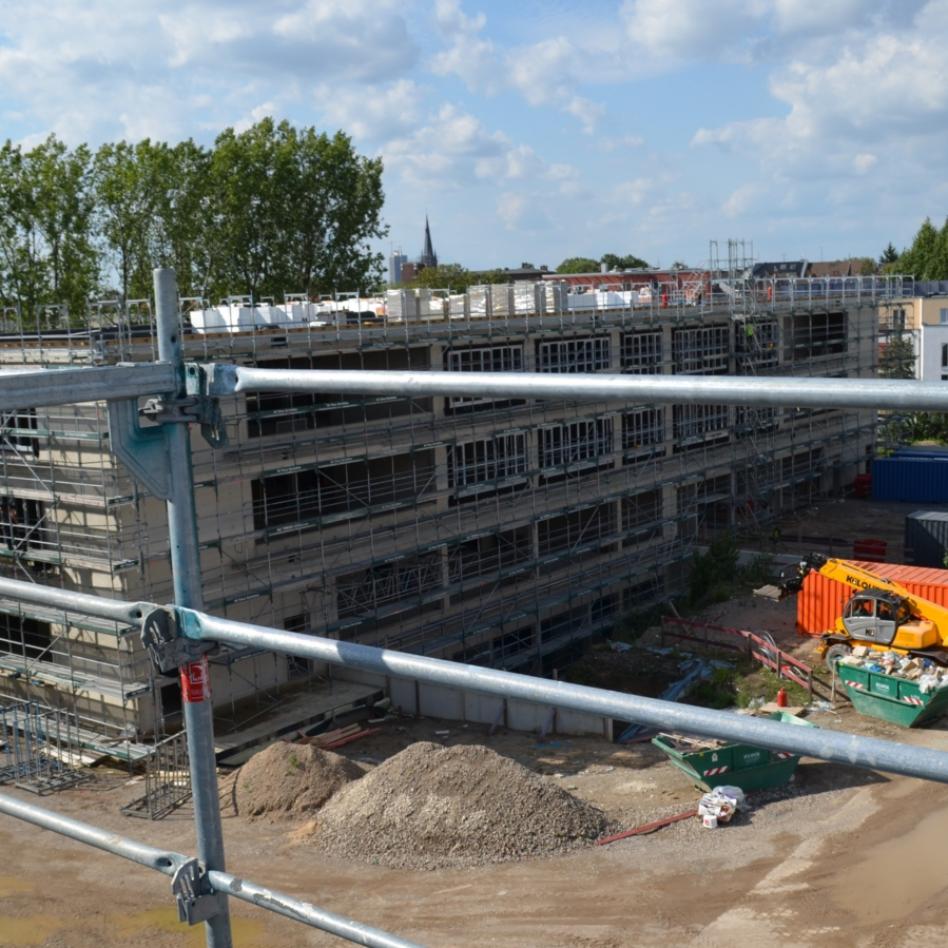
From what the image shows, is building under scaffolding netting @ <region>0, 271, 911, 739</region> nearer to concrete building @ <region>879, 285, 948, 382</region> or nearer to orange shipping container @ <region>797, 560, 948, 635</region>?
orange shipping container @ <region>797, 560, 948, 635</region>

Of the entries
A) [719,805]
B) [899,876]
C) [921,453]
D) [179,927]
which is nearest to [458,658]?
[719,805]

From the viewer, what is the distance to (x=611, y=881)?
16.2 metres

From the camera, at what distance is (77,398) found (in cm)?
348

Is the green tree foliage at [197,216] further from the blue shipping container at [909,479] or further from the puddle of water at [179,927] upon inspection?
the puddle of water at [179,927]

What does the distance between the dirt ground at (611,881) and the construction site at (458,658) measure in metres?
0.05

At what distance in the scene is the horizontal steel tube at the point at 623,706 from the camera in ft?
8.18

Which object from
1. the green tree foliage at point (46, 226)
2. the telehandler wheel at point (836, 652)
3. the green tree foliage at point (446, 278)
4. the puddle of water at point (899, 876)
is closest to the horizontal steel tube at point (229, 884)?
the puddle of water at point (899, 876)

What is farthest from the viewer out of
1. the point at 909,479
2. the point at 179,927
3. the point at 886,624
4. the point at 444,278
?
the point at 444,278

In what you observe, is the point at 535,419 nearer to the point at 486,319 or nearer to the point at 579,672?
the point at 486,319

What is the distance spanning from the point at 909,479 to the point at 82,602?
144 ft

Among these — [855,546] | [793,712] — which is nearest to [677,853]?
[793,712]

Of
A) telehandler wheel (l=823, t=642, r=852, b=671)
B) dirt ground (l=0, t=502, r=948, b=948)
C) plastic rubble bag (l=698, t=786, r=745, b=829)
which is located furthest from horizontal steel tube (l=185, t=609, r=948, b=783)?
telehandler wheel (l=823, t=642, r=852, b=671)

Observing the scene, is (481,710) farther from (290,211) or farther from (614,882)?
(290,211)

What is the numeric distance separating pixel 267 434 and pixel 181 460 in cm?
2054
